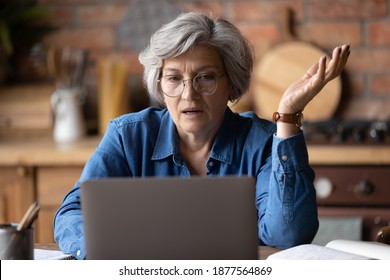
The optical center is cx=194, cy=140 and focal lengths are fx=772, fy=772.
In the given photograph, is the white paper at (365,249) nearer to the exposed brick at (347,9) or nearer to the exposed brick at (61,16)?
the exposed brick at (347,9)

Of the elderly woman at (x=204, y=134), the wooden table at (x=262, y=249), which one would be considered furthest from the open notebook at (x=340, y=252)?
the elderly woman at (x=204, y=134)

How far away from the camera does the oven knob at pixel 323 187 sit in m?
2.99

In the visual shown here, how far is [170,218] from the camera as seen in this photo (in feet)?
4.05

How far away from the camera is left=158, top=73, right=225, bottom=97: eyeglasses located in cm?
196

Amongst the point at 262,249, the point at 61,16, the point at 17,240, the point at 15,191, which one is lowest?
the point at 15,191

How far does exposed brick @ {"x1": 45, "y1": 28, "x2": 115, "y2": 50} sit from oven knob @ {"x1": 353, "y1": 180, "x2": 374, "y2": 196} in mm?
1363

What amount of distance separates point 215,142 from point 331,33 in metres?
1.60

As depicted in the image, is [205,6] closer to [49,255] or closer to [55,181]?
[55,181]

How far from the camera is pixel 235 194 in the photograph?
1.22 m

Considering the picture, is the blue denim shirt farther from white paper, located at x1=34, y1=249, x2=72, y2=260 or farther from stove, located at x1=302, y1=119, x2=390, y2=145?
stove, located at x1=302, y1=119, x2=390, y2=145

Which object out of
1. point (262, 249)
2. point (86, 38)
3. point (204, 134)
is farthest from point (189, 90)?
point (86, 38)

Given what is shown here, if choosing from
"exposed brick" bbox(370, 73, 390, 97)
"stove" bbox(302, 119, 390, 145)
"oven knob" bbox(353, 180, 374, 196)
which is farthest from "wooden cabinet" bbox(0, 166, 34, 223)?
"exposed brick" bbox(370, 73, 390, 97)
